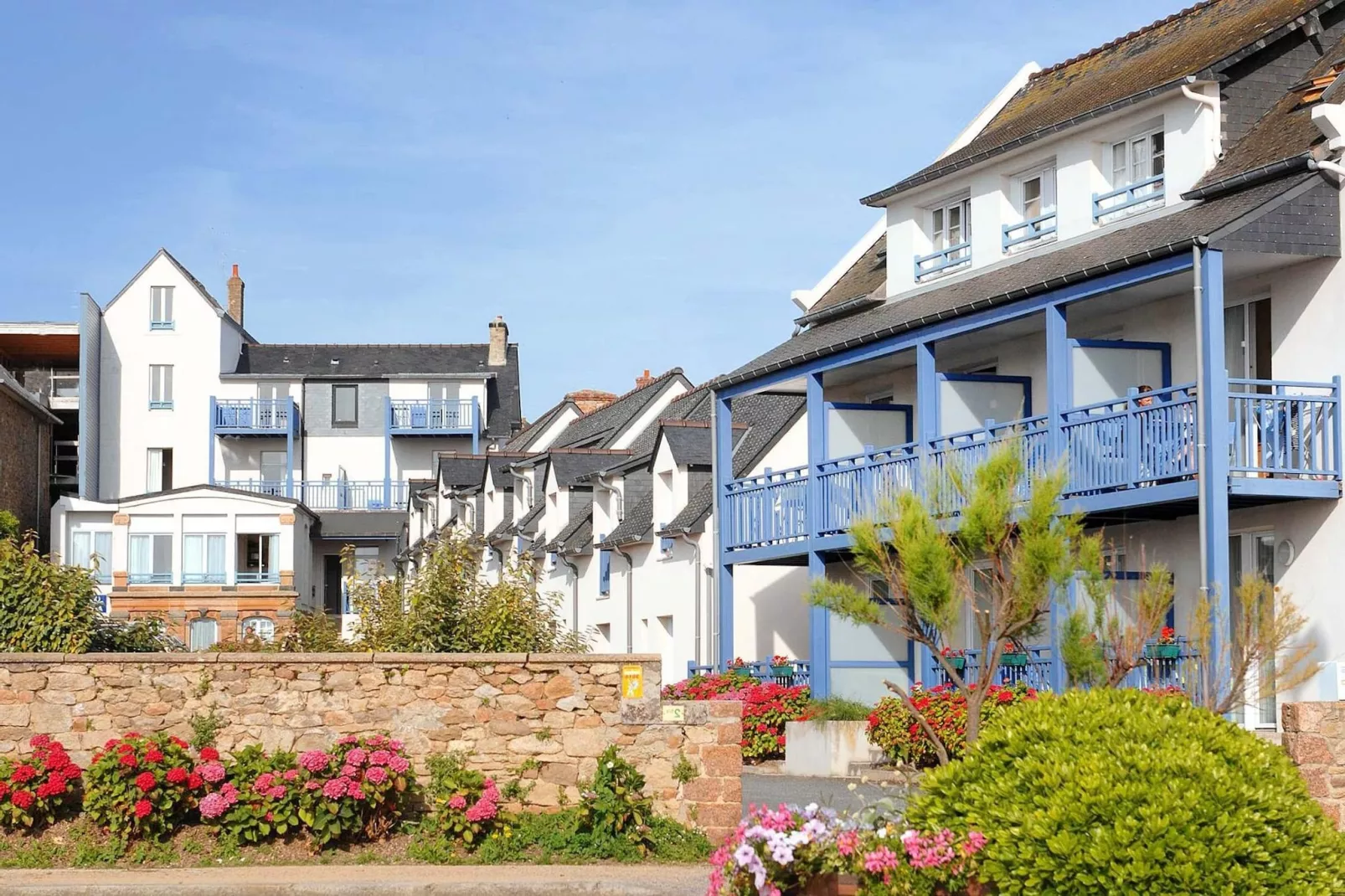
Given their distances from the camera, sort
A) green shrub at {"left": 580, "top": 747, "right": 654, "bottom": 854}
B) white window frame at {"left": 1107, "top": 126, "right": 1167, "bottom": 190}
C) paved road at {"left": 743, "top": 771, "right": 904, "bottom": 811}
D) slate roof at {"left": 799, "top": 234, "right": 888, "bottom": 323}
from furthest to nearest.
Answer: slate roof at {"left": 799, "top": 234, "right": 888, "bottom": 323}
white window frame at {"left": 1107, "top": 126, "right": 1167, "bottom": 190}
paved road at {"left": 743, "top": 771, "right": 904, "bottom": 811}
green shrub at {"left": 580, "top": 747, "right": 654, "bottom": 854}

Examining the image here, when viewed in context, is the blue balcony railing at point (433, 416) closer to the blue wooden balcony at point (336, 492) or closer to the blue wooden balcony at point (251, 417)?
the blue wooden balcony at point (336, 492)

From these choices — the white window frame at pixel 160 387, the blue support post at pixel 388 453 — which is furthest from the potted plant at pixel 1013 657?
the white window frame at pixel 160 387

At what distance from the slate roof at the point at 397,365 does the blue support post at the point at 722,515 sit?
45378 mm

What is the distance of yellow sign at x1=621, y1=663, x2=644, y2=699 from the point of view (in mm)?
15477

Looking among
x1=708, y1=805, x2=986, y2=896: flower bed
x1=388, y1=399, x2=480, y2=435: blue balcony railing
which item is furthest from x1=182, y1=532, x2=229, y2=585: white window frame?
x1=708, y1=805, x2=986, y2=896: flower bed

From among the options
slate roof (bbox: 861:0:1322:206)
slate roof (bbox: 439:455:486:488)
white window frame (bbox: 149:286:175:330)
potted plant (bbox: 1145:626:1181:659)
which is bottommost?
potted plant (bbox: 1145:626:1181:659)

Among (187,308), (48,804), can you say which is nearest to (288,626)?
(48,804)

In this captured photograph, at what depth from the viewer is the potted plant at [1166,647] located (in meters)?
18.9

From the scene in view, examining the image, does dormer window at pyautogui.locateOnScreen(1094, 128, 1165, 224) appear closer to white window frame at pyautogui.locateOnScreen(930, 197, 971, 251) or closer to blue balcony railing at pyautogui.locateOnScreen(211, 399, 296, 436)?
white window frame at pyautogui.locateOnScreen(930, 197, 971, 251)

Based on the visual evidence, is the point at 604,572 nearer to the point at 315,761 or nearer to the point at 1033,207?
the point at 1033,207

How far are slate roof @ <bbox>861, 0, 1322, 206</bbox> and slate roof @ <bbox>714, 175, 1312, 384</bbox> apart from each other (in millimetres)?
1513

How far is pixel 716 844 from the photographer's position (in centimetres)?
1498

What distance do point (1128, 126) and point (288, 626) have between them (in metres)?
11.7

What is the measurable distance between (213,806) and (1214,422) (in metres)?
10.2
